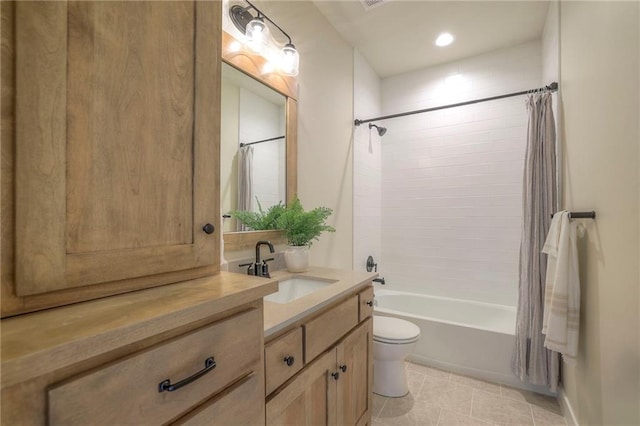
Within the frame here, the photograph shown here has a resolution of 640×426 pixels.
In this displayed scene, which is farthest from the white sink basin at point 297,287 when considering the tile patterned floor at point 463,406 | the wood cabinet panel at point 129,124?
the tile patterned floor at point 463,406

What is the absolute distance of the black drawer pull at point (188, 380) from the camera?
21.5 inches

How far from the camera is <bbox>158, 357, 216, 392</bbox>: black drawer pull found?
1.80 ft

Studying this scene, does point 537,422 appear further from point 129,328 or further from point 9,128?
point 9,128

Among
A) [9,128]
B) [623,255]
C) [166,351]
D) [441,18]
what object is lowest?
[166,351]

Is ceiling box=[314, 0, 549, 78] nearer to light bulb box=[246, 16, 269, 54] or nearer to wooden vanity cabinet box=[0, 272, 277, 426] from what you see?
light bulb box=[246, 16, 269, 54]

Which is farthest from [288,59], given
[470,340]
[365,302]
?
[470,340]

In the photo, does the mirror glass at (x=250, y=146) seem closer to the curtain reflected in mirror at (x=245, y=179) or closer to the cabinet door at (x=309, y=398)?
the curtain reflected in mirror at (x=245, y=179)

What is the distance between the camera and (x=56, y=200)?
55 cm

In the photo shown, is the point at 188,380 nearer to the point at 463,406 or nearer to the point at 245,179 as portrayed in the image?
the point at 245,179

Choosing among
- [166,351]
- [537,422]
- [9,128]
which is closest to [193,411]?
[166,351]

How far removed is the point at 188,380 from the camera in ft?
1.89

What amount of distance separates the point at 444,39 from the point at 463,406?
2853mm

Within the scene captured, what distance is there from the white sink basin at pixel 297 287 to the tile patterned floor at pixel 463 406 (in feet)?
3.09

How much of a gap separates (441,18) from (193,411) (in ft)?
9.27
